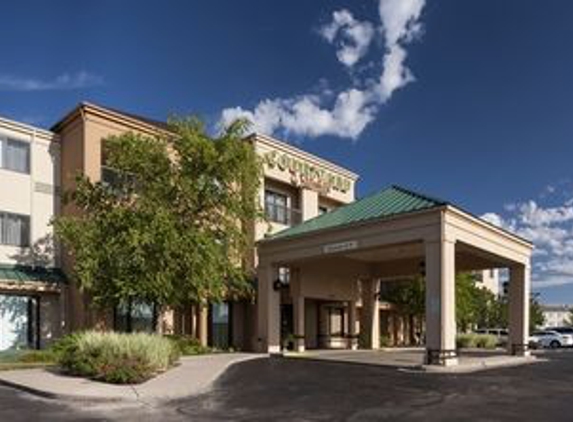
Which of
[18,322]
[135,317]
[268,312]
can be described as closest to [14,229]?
[18,322]

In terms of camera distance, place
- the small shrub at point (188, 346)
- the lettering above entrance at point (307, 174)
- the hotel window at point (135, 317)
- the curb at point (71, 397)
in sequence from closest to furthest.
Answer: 1. the curb at point (71, 397)
2. the small shrub at point (188, 346)
3. the hotel window at point (135, 317)
4. the lettering above entrance at point (307, 174)

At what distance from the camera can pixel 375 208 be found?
2842cm

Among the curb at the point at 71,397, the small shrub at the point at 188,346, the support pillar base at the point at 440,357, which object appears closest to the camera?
the curb at the point at 71,397

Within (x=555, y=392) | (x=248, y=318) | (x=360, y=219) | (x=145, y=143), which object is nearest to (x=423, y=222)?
(x=360, y=219)

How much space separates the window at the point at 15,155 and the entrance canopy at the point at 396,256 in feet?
34.8

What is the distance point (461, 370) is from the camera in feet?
76.8

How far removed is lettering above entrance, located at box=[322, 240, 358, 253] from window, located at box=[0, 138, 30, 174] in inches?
497

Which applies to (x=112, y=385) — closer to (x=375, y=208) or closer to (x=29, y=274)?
(x=29, y=274)

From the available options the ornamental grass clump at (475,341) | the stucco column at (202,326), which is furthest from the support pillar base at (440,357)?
the ornamental grass clump at (475,341)

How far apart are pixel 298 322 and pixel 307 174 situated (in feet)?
29.2

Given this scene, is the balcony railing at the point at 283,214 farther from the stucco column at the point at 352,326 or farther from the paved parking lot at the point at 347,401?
the paved parking lot at the point at 347,401

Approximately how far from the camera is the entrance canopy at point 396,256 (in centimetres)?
2477

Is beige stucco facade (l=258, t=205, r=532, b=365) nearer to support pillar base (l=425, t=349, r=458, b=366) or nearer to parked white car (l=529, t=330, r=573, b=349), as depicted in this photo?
support pillar base (l=425, t=349, r=458, b=366)

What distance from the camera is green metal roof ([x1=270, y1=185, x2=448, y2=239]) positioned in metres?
26.2
